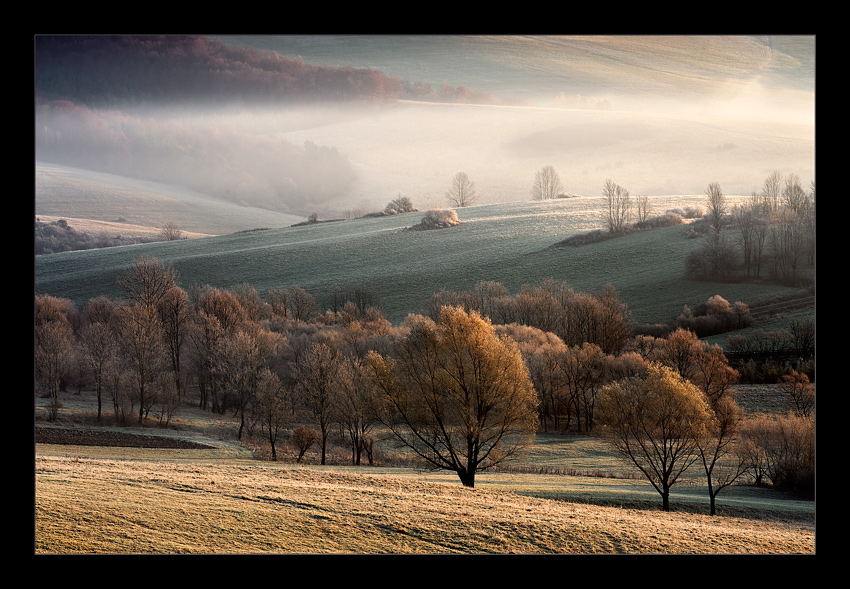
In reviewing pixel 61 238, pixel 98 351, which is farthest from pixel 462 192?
pixel 98 351

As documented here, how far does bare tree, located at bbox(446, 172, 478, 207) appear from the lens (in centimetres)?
7925

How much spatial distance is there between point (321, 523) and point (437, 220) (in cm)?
7045

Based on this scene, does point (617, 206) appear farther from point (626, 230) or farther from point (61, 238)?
point (61, 238)

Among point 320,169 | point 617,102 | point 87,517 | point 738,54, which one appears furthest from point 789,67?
point 320,169

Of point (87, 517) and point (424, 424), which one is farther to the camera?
point (424, 424)

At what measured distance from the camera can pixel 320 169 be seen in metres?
72.8

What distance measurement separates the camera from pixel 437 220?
82.1m

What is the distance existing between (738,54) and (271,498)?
32.4 metres

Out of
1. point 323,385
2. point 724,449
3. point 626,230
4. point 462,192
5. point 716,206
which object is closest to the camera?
point 724,449

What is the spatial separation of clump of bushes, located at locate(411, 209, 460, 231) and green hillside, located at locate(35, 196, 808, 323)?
1.27 meters

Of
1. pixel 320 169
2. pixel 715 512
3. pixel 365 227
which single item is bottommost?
pixel 715 512
